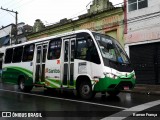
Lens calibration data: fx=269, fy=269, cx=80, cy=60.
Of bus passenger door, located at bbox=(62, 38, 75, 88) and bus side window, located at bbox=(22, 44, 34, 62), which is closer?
bus passenger door, located at bbox=(62, 38, 75, 88)

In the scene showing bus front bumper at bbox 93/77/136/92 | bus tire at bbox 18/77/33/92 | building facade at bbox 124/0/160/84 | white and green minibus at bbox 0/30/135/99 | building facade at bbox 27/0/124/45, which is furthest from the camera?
building facade at bbox 27/0/124/45

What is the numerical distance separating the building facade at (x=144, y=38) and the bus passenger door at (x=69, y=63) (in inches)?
358

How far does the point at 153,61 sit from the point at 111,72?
10034 millimetres

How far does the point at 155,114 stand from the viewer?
8.00 meters

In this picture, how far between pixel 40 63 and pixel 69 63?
2699mm

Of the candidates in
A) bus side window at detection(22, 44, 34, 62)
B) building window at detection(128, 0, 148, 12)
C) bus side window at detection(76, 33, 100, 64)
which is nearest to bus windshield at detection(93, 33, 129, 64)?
bus side window at detection(76, 33, 100, 64)

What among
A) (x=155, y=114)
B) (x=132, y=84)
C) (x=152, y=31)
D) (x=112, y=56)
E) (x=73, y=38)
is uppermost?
(x=152, y=31)

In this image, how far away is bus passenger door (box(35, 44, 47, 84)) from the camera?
14.4 m

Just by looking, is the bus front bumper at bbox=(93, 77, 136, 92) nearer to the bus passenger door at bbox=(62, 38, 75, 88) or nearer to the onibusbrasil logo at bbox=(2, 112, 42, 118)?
the bus passenger door at bbox=(62, 38, 75, 88)

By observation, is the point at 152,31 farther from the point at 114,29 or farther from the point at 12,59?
the point at 12,59

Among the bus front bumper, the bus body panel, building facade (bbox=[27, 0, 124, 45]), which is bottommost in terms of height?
the bus front bumper

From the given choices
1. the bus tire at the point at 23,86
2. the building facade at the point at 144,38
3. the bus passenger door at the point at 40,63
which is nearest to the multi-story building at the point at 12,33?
the building facade at the point at 144,38

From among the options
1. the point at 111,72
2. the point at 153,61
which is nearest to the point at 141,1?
the point at 153,61

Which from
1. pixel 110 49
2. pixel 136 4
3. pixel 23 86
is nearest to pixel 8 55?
pixel 23 86
